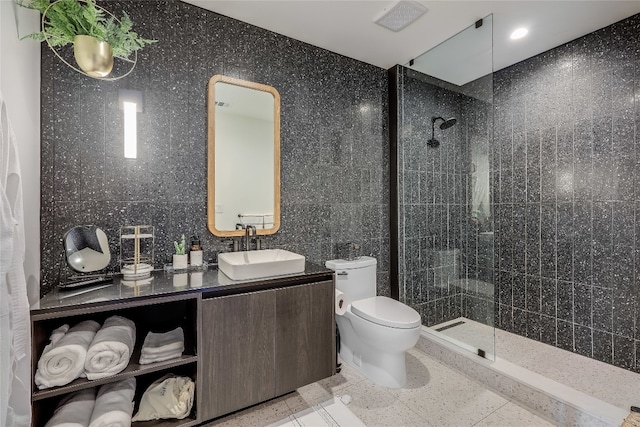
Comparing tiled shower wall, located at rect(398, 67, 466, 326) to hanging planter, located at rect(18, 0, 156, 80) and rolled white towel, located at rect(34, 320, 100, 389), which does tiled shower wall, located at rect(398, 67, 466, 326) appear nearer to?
hanging planter, located at rect(18, 0, 156, 80)

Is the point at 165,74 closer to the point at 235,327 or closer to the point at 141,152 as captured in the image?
the point at 141,152

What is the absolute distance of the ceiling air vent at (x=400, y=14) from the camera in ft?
6.34

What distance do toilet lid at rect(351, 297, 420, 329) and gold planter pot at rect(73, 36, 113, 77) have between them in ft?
6.63

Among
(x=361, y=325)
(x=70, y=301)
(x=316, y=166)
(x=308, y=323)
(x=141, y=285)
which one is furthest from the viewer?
(x=316, y=166)

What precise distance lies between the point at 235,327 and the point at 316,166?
1366mm

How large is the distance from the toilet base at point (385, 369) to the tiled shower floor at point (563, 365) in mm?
662

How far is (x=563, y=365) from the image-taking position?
2.13 metres

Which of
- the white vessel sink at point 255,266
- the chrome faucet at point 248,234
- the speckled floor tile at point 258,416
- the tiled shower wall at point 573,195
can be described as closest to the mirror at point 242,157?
the chrome faucet at point 248,234

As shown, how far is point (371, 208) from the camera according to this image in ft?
8.98

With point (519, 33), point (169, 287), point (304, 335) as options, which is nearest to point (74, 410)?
point (169, 287)

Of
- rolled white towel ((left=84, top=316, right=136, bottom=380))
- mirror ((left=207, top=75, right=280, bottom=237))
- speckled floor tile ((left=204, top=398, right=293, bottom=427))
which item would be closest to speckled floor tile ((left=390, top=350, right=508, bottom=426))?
speckled floor tile ((left=204, top=398, right=293, bottom=427))

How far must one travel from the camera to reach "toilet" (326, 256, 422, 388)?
1.91m

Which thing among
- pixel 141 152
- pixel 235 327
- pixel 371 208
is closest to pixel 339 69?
pixel 371 208

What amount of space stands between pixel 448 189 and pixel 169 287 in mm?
2280
